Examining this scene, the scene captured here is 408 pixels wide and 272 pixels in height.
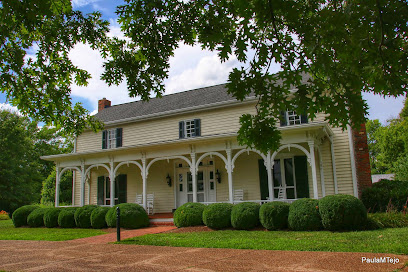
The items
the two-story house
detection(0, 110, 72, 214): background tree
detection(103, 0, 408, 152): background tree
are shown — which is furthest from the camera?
detection(0, 110, 72, 214): background tree

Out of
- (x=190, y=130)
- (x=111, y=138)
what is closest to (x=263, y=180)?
(x=190, y=130)

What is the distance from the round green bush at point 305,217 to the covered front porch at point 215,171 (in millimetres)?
1829

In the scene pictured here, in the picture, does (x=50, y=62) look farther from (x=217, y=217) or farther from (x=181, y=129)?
(x=181, y=129)

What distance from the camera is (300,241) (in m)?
8.67

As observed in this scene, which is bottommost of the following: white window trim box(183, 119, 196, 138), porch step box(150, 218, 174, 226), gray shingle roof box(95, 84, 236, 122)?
porch step box(150, 218, 174, 226)

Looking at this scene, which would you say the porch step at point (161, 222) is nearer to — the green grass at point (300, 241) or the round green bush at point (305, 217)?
the green grass at point (300, 241)

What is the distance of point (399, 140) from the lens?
4091 centimetres

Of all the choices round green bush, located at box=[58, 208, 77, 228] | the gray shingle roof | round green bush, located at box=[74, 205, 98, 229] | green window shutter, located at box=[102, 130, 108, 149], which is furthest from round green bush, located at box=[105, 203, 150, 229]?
green window shutter, located at box=[102, 130, 108, 149]

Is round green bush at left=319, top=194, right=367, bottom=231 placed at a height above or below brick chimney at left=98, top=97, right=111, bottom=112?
below

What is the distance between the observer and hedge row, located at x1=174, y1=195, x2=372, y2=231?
1030 centimetres

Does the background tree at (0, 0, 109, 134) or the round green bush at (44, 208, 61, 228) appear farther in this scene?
the round green bush at (44, 208, 61, 228)

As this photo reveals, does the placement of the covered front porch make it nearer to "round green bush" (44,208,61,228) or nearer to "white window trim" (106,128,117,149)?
"white window trim" (106,128,117,149)

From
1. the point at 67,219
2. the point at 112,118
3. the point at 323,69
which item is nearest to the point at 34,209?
the point at 67,219

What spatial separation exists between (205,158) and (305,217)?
25.5 feet
